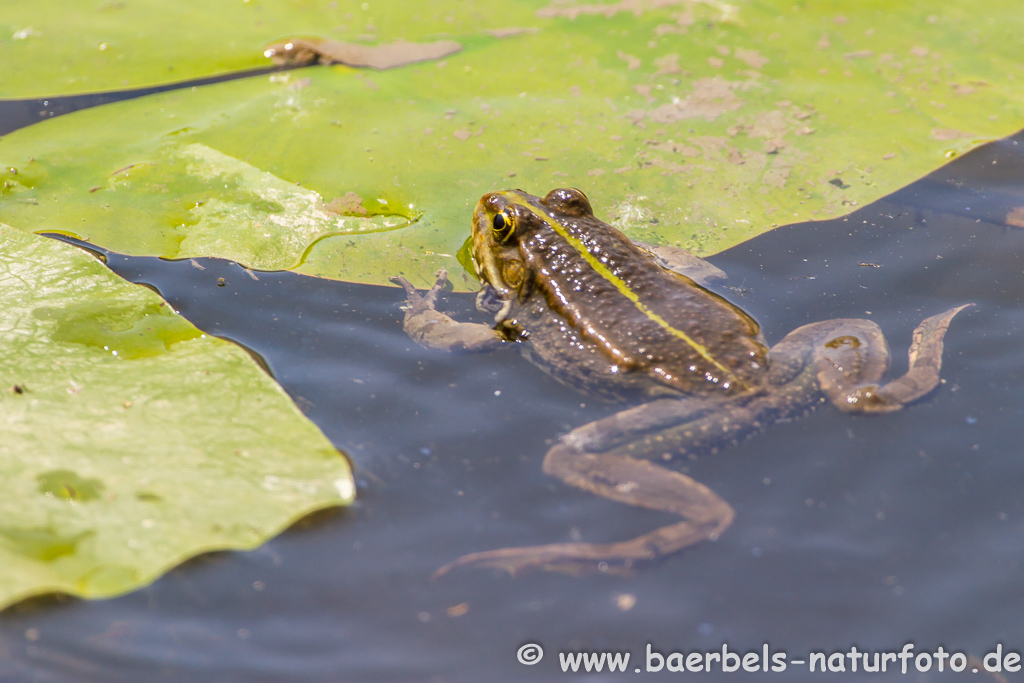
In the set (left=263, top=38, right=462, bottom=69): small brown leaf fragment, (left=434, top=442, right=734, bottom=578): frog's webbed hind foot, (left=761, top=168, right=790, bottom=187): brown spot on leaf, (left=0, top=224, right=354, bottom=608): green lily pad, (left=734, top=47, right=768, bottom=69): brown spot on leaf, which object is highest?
(left=734, top=47, right=768, bottom=69): brown spot on leaf

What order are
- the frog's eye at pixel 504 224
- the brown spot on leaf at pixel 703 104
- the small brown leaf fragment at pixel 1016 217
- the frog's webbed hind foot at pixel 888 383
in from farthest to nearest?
the brown spot on leaf at pixel 703 104 → the small brown leaf fragment at pixel 1016 217 → the frog's eye at pixel 504 224 → the frog's webbed hind foot at pixel 888 383

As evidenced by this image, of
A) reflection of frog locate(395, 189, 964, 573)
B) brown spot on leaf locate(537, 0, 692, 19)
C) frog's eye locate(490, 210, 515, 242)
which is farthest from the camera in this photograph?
brown spot on leaf locate(537, 0, 692, 19)

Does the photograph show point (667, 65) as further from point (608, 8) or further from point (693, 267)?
point (693, 267)

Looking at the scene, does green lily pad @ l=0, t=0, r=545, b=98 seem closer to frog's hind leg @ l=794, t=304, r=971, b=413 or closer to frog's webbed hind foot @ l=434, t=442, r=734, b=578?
frog's hind leg @ l=794, t=304, r=971, b=413

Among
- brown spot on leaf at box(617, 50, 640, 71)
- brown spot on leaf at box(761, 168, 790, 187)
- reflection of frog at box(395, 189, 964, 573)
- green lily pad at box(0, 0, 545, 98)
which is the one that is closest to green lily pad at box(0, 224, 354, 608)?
reflection of frog at box(395, 189, 964, 573)

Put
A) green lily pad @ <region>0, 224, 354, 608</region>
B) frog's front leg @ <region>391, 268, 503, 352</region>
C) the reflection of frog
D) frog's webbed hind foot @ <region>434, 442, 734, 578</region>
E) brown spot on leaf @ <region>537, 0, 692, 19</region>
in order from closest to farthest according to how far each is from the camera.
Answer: green lily pad @ <region>0, 224, 354, 608</region> < frog's webbed hind foot @ <region>434, 442, 734, 578</region> < the reflection of frog < frog's front leg @ <region>391, 268, 503, 352</region> < brown spot on leaf @ <region>537, 0, 692, 19</region>

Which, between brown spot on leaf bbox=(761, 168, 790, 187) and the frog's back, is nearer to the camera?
the frog's back

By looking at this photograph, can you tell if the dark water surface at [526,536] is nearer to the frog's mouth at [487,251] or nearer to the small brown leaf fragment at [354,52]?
the frog's mouth at [487,251]

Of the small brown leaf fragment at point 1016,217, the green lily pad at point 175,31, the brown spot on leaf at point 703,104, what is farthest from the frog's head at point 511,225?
the small brown leaf fragment at point 1016,217

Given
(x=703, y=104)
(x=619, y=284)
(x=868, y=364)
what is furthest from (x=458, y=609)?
(x=703, y=104)
